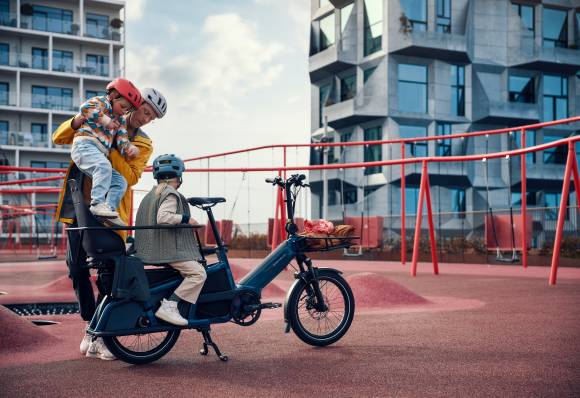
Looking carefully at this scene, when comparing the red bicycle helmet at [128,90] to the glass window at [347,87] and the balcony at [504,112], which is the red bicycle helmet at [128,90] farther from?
the balcony at [504,112]

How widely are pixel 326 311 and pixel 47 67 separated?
5550 cm

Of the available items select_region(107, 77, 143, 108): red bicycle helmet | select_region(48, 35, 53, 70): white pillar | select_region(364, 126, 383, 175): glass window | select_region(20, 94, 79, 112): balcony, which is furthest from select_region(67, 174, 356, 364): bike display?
select_region(48, 35, 53, 70): white pillar

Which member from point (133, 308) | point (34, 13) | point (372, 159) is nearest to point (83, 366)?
point (133, 308)

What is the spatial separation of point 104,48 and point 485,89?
3340 centimetres

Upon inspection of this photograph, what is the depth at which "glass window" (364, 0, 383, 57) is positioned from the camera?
39.2 metres

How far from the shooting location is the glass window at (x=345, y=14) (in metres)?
41.0

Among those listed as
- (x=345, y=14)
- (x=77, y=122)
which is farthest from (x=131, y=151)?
(x=345, y=14)

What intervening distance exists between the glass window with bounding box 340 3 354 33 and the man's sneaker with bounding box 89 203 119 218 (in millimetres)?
38163

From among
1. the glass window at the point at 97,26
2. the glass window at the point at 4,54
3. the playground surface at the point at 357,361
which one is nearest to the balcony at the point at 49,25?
the glass window at the point at 97,26

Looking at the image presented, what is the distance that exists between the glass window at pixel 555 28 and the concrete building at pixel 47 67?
3437 cm

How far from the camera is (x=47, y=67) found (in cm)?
5597

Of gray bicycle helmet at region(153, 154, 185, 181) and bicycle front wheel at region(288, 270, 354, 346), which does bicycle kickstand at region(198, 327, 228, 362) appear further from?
gray bicycle helmet at region(153, 154, 185, 181)

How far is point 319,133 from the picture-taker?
1724 inches

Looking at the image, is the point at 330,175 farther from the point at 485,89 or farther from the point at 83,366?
the point at 83,366
